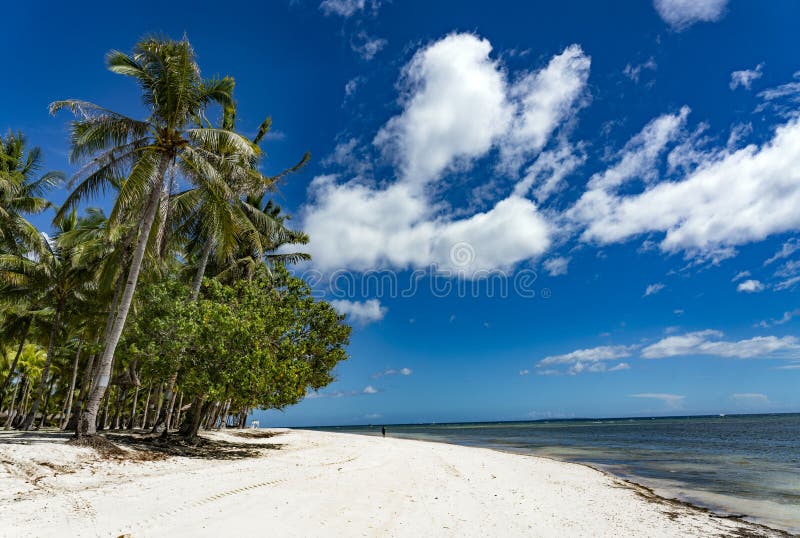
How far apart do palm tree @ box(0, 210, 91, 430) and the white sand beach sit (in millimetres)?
11609

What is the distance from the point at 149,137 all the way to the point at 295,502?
40.6 ft

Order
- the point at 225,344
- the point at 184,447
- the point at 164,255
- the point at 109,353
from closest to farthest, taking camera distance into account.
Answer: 1. the point at 109,353
2. the point at 225,344
3. the point at 184,447
4. the point at 164,255

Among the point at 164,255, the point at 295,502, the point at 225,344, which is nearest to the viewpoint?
the point at 295,502

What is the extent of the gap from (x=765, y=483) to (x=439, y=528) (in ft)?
54.0

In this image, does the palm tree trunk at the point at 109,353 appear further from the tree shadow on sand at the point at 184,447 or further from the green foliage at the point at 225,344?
the tree shadow on sand at the point at 184,447

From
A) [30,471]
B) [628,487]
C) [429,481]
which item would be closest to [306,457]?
[429,481]

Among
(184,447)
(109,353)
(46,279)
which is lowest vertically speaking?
(184,447)

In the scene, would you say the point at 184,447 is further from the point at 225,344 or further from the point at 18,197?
the point at 18,197

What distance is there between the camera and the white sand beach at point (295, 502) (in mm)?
6527

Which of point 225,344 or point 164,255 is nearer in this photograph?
point 225,344

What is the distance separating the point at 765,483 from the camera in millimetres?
16500

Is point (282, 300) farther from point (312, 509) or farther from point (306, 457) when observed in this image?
point (312, 509)

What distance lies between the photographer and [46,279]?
69.3ft

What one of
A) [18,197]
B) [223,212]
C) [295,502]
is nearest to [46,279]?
[18,197]
